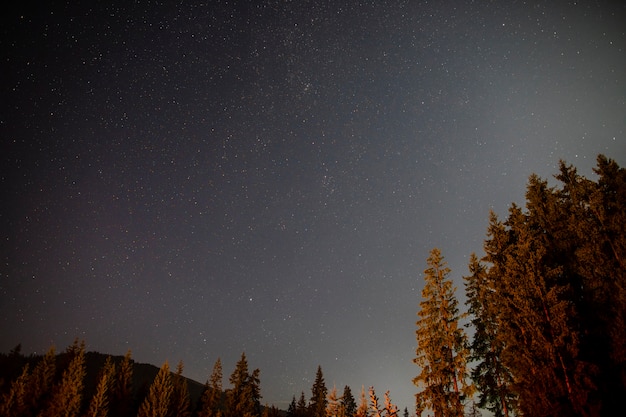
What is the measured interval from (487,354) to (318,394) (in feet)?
135

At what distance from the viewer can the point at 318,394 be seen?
57.8 meters

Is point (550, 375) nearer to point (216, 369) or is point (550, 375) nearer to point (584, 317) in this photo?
point (584, 317)

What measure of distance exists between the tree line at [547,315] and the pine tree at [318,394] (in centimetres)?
3665

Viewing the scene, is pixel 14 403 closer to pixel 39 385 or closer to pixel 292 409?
pixel 39 385

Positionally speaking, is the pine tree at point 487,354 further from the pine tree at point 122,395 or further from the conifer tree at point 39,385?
the conifer tree at point 39,385

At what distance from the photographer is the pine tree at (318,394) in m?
55.5

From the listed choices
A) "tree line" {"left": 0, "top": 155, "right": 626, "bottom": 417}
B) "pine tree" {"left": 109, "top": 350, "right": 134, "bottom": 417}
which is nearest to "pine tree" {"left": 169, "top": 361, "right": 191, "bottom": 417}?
"pine tree" {"left": 109, "top": 350, "right": 134, "bottom": 417}

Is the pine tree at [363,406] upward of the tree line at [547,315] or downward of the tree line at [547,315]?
downward

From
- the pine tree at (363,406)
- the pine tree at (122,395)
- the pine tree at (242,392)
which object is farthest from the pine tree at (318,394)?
the pine tree at (363,406)

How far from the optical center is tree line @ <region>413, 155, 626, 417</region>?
17.1 metres

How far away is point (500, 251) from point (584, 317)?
665 centimetres

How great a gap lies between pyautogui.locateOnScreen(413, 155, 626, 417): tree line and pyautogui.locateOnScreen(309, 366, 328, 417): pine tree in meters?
36.7

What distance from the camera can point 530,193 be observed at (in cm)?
2653

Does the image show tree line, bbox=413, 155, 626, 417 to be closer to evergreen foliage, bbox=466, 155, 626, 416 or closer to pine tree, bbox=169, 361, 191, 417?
evergreen foliage, bbox=466, 155, 626, 416
